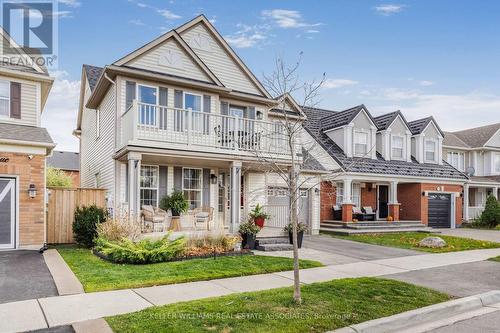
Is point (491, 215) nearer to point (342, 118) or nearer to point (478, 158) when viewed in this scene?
point (478, 158)

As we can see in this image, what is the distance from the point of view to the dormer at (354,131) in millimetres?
22359

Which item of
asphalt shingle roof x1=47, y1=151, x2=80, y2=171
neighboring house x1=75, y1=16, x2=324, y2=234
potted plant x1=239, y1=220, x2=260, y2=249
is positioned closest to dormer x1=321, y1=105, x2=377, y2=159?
neighboring house x1=75, y1=16, x2=324, y2=234

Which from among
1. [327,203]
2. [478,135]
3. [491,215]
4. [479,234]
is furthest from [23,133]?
[478,135]

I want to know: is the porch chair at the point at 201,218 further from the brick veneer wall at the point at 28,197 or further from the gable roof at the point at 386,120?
the gable roof at the point at 386,120

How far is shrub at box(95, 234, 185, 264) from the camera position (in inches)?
381

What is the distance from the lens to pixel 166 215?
1372 centimetres

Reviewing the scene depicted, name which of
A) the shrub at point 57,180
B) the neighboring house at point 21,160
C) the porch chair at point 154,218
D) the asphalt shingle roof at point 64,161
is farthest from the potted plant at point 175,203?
the asphalt shingle roof at point 64,161

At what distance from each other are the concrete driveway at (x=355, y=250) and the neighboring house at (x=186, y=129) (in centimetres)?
189

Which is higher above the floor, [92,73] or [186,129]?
[92,73]

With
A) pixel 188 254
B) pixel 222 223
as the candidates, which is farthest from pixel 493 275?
pixel 222 223

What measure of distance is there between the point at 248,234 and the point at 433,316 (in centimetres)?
748

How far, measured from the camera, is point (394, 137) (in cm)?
2453

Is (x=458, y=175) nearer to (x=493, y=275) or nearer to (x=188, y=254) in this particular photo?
(x=493, y=275)

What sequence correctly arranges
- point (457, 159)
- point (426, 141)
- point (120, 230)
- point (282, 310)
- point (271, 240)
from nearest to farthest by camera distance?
1. point (282, 310)
2. point (120, 230)
3. point (271, 240)
4. point (426, 141)
5. point (457, 159)
